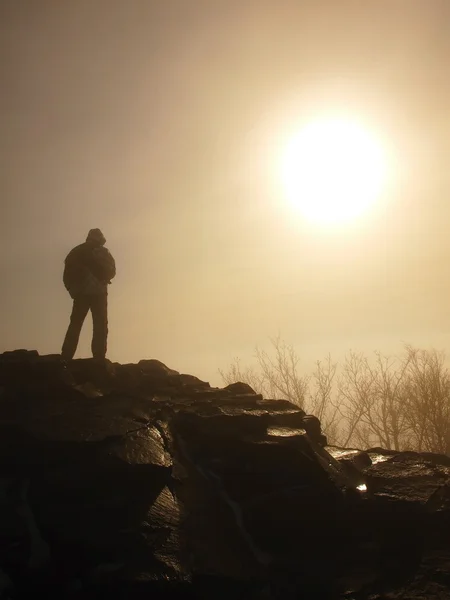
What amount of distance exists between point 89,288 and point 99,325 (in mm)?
963

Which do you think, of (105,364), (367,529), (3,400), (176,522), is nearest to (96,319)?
(105,364)

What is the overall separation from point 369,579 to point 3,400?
6968 millimetres

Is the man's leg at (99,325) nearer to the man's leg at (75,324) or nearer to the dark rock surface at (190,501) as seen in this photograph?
the man's leg at (75,324)

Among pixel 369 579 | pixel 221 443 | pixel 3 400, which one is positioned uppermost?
pixel 3 400

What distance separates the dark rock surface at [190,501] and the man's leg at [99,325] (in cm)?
144

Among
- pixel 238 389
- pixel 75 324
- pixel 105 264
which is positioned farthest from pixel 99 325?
pixel 238 389

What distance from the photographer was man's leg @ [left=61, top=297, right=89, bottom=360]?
1155 centimetres

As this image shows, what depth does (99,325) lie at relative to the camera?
38.4ft

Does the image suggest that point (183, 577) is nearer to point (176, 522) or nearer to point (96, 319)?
point (176, 522)

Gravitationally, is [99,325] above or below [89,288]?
below

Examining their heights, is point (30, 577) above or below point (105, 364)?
→ below

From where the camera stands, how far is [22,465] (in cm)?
760

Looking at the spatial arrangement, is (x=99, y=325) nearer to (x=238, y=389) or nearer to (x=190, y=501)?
(x=238, y=389)

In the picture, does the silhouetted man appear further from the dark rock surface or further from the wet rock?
the wet rock
